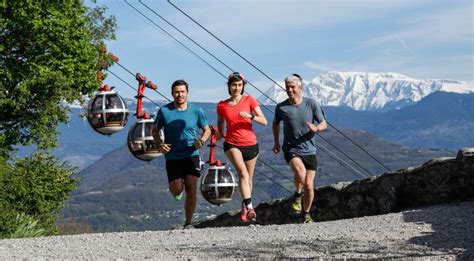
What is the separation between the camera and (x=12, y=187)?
3838 centimetres

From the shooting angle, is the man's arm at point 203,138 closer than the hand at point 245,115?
No

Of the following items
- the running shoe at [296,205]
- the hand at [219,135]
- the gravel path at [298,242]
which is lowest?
the gravel path at [298,242]

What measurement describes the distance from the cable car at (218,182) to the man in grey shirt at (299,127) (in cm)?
313

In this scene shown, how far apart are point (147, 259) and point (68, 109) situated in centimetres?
2991

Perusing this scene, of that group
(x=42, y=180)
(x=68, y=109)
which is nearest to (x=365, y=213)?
(x=68, y=109)

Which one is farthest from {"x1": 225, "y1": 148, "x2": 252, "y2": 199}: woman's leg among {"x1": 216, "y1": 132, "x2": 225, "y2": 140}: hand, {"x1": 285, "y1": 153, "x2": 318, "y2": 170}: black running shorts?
{"x1": 285, "y1": 153, "x2": 318, "y2": 170}: black running shorts

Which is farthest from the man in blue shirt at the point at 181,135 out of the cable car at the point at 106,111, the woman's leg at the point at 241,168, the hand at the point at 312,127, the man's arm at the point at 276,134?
the cable car at the point at 106,111

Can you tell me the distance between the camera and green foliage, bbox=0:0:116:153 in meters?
35.0

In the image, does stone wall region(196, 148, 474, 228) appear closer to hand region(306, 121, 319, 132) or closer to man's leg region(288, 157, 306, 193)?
man's leg region(288, 157, 306, 193)

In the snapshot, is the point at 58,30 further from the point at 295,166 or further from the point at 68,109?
the point at 295,166

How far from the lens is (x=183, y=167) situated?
1317 centimetres

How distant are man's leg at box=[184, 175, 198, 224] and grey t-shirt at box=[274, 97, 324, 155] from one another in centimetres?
144

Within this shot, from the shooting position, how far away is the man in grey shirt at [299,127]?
12.8 meters

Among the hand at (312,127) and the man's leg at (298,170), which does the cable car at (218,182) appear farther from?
the hand at (312,127)
